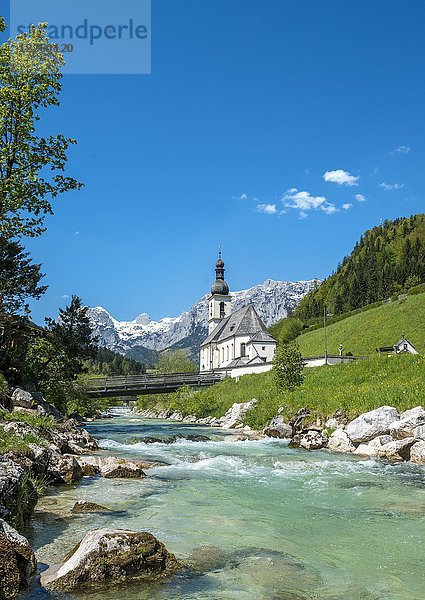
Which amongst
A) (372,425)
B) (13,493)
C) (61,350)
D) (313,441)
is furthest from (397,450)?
(61,350)

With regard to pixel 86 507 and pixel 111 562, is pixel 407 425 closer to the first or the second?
pixel 86 507

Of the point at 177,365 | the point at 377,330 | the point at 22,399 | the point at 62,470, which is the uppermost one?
the point at 377,330

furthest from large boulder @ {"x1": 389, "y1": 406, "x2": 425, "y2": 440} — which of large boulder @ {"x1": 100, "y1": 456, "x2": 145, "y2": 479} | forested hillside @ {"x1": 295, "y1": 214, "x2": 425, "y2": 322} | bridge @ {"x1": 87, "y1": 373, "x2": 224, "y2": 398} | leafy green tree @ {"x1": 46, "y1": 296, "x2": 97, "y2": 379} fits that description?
forested hillside @ {"x1": 295, "y1": 214, "x2": 425, "y2": 322}

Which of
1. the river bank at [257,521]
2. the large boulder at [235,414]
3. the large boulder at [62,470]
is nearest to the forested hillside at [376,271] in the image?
the large boulder at [235,414]

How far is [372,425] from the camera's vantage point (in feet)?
73.7

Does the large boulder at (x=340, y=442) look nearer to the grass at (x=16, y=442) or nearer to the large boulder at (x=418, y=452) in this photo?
the large boulder at (x=418, y=452)

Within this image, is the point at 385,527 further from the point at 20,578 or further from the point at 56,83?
→ the point at 56,83

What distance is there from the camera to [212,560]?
26.9 ft

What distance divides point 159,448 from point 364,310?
233 ft

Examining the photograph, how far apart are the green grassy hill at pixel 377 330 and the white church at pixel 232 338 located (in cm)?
818

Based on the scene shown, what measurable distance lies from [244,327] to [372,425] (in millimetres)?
74725

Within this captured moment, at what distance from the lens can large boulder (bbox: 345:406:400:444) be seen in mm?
22156

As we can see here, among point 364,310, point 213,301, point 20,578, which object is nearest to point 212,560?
point 20,578

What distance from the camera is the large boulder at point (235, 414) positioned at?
38.5 metres
